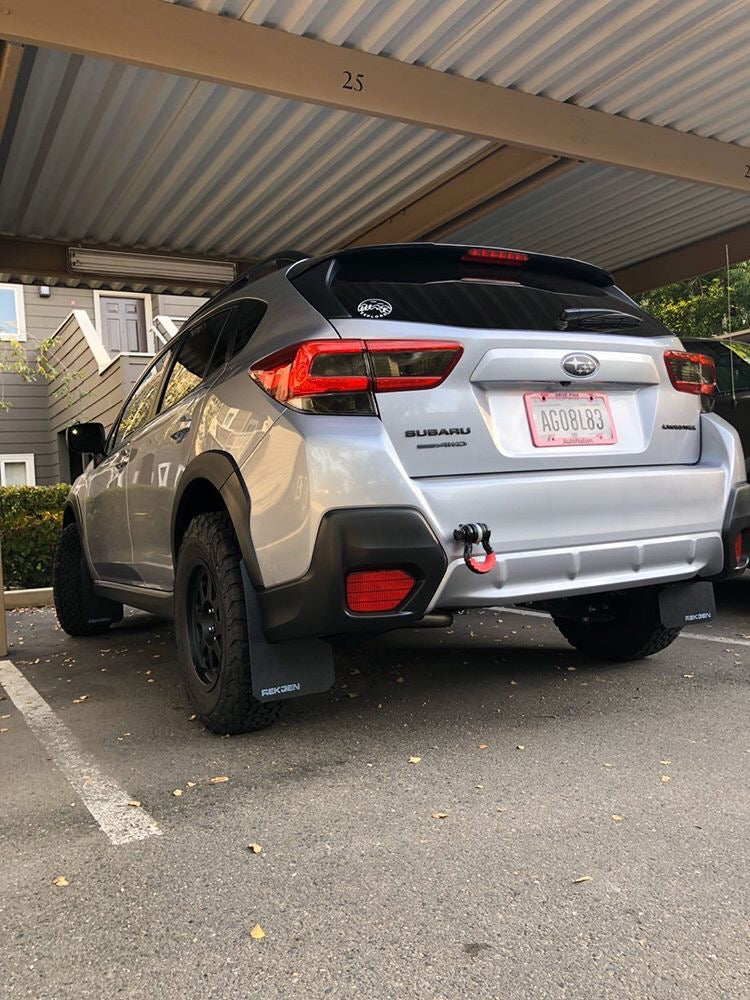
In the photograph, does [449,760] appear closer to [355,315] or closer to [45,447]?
[355,315]

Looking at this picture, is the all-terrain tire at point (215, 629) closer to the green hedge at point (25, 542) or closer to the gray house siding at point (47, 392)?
the green hedge at point (25, 542)

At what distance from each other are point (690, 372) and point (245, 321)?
1.86 m

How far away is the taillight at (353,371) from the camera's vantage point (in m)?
2.93

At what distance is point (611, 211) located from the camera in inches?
316

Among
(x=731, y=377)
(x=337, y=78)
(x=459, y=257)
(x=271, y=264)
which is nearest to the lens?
(x=459, y=257)

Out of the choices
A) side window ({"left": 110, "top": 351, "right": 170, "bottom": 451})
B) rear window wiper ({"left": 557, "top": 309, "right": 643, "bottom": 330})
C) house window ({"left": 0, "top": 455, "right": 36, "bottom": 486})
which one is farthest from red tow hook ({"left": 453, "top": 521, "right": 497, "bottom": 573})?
house window ({"left": 0, "top": 455, "right": 36, "bottom": 486})

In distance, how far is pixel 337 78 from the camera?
15.3ft

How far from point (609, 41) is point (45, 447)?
38.9 ft

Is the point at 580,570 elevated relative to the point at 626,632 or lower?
elevated

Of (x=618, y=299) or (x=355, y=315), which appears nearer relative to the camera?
(x=355, y=315)

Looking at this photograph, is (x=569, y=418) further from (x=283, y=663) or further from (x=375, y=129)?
(x=375, y=129)

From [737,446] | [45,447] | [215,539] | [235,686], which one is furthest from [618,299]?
[45,447]

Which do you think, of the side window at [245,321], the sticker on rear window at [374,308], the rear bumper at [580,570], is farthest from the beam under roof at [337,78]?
the rear bumper at [580,570]

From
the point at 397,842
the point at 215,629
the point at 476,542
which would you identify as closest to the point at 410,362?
the point at 476,542
